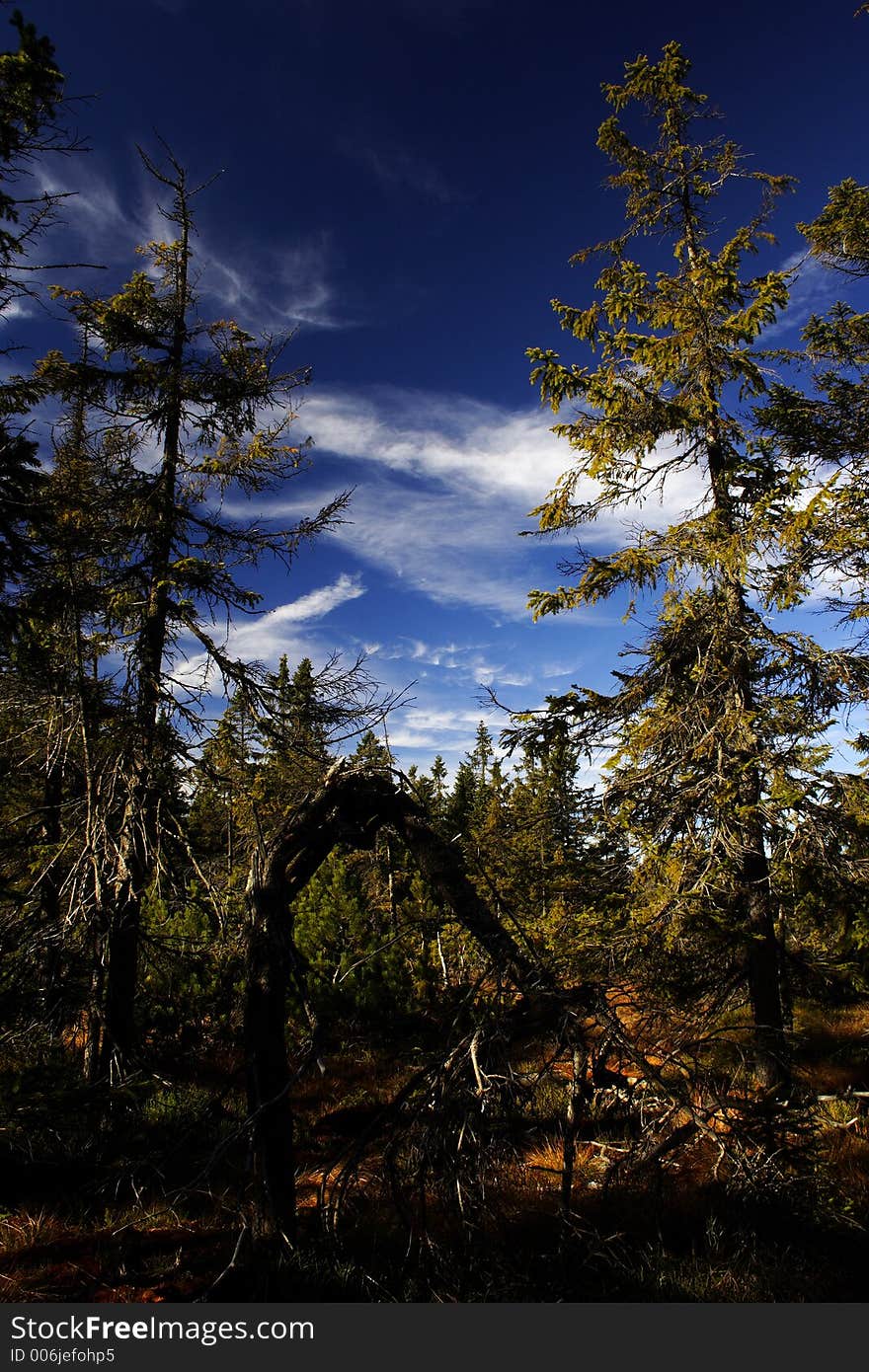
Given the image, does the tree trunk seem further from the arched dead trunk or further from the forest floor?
the forest floor

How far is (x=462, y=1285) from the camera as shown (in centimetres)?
394

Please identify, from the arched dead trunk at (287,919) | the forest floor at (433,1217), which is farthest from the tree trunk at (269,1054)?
the forest floor at (433,1217)

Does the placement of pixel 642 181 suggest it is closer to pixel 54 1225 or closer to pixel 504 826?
pixel 504 826

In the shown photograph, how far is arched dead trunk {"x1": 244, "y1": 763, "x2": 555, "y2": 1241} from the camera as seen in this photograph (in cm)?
348

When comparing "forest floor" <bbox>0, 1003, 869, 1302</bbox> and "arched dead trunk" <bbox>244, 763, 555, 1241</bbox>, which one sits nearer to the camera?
"forest floor" <bbox>0, 1003, 869, 1302</bbox>

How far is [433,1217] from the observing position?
570 cm

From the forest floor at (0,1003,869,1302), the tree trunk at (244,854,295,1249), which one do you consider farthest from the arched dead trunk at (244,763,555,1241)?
the forest floor at (0,1003,869,1302)

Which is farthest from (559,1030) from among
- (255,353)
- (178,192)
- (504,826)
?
(178,192)

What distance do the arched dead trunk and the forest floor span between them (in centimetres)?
22

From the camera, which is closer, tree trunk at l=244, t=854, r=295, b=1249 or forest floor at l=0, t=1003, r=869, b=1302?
forest floor at l=0, t=1003, r=869, b=1302

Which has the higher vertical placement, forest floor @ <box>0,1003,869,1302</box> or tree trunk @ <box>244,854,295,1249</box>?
tree trunk @ <box>244,854,295,1249</box>

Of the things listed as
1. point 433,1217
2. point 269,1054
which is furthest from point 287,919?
point 433,1217

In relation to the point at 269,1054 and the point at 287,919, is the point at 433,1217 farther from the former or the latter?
the point at 287,919

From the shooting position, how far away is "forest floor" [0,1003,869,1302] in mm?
3197
